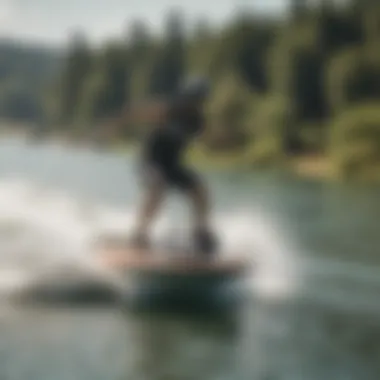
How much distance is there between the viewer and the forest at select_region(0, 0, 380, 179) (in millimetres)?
1711

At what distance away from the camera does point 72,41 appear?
1.71 metres

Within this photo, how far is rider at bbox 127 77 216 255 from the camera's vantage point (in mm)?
1662

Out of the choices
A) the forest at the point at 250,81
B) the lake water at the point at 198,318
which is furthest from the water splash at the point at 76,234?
the forest at the point at 250,81

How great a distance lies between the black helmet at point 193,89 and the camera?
5.56 ft

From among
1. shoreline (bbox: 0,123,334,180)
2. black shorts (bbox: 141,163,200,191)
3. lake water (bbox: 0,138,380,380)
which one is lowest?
lake water (bbox: 0,138,380,380)

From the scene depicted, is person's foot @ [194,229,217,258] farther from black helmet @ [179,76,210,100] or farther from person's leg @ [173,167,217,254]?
black helmet @ [179,76,210,100]

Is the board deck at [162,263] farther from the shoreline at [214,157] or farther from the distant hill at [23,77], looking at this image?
the distant hill at [23,77]

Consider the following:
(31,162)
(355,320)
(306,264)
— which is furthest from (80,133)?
(355,320)

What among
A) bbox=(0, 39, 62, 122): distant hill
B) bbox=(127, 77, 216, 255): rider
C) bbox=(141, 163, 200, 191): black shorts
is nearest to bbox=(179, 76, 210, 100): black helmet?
bbox=(127, 77, 216, 255): rider

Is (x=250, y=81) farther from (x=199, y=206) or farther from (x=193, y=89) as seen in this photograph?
(x=199, y=206)

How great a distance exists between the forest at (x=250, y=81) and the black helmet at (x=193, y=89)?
1cm

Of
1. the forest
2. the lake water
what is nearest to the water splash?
the lake water

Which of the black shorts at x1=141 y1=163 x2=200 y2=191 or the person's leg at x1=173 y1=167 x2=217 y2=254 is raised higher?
the black shorts at x1=141 y1=163 x2=200 y2=191

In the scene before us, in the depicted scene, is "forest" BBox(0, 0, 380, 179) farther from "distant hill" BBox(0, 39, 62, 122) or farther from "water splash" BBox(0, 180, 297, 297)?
"water splash" BBox(0, 180, 297, 297)
